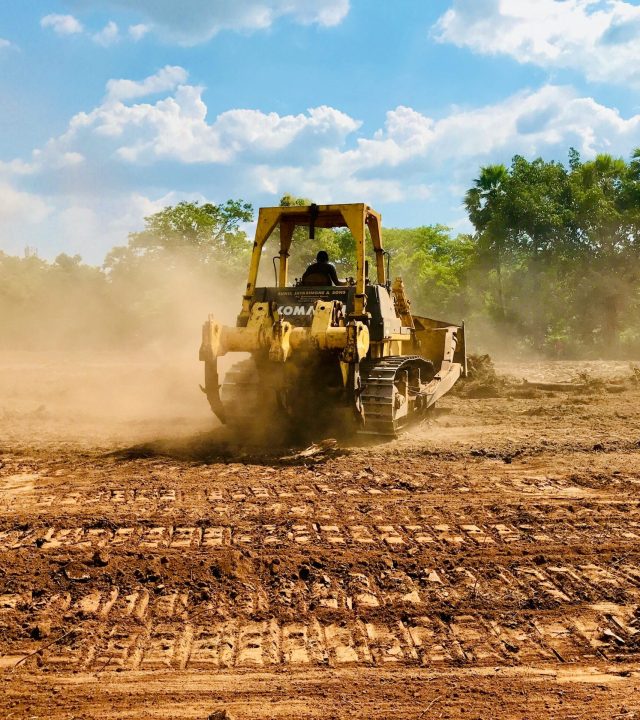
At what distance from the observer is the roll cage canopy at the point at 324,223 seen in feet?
31.7

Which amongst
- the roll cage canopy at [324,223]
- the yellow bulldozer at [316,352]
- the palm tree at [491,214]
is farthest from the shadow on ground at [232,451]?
the palm tree at [491,214]

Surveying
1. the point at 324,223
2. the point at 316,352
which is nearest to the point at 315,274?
the point at 324,223

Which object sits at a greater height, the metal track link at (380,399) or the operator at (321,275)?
the operator at (321,275)

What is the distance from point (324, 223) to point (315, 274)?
0.86 meters

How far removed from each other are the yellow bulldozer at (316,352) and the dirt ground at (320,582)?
585 mm

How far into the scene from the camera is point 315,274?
34.7 feet

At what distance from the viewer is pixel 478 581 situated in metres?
4.77

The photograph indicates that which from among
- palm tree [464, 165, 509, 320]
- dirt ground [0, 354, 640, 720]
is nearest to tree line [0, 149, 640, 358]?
palm tree [464, 165, 509, 320]

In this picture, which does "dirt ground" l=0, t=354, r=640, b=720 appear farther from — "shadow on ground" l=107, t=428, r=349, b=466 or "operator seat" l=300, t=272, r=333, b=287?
"operator seat" l=300, t=272, r=333, b=287

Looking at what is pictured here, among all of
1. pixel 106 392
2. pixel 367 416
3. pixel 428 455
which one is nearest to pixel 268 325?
pixel 367 416

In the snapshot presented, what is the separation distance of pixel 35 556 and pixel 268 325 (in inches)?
177

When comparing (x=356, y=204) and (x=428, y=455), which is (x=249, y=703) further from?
(x=356, y=204)

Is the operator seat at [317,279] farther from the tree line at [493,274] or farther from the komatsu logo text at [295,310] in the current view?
the tree line at [493,274]

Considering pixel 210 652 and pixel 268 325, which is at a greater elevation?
pixel 268 325
